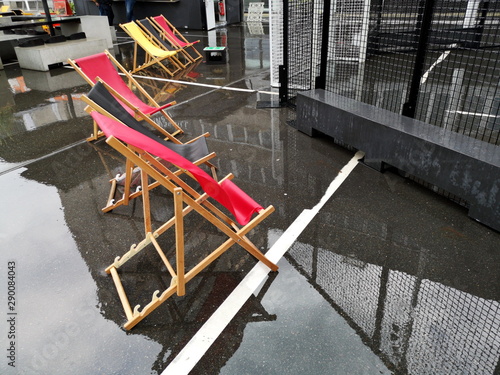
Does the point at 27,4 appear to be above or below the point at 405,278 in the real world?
above

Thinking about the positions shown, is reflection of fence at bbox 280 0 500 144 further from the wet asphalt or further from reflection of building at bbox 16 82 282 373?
reflection of building at bbox 16 82 282 373

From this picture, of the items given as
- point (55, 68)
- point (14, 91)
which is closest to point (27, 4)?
point (55, 68)

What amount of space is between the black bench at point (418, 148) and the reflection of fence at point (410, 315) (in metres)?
0.88

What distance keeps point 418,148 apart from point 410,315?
1645 mm

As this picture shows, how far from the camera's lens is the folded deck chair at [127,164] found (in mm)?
2686

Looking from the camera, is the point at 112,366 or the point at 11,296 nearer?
the point at 112,366

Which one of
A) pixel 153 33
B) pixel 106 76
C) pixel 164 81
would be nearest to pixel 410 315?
pixel 106 76

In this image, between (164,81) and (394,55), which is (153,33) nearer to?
(164,81)

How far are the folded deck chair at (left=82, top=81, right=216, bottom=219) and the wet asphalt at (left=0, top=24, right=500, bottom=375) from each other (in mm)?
140

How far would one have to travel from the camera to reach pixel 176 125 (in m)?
4.93

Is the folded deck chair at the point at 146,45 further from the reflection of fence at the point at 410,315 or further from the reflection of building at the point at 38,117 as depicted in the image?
the reflection of fence at the point at 410,315

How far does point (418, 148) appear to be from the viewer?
3326 millimetres

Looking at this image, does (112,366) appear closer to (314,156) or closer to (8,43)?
(314,156)

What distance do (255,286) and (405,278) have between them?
1014 mm
